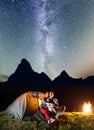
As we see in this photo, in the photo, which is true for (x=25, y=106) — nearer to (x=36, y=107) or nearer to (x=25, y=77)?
(x=36, y=107)

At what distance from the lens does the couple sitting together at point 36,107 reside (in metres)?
13.9

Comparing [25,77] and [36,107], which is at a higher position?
[25,77]

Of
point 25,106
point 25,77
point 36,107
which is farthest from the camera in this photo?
point 25,77

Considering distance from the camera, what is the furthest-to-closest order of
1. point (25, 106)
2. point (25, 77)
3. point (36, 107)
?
point (25, 77)
point (36, 107)
point (25, 106)

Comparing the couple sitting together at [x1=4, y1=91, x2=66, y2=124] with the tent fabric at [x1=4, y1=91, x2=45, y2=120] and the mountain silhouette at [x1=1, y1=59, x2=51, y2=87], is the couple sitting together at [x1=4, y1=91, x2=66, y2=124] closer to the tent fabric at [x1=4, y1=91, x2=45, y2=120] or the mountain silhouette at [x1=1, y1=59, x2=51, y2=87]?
the tent fabric at [x1=4, y1=91, x2=45, y2=120]

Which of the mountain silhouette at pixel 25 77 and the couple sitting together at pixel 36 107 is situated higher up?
the mountain silhouette at pixel 25 77

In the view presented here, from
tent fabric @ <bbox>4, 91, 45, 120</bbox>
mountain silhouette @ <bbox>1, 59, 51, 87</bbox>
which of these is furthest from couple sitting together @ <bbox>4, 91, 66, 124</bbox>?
mountain silhouette @ <bbox>1, 59, 51, 87</bbox>

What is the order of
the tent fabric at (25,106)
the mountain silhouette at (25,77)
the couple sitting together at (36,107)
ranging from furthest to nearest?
the mountain silhouette at (25,77), the tent fabric at (25,106), the couple sitting together at (36,107)

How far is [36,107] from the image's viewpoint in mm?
16359

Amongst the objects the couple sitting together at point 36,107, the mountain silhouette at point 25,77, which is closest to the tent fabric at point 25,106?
the couple sitting together at point 36,107

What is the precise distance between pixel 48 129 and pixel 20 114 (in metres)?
3.63

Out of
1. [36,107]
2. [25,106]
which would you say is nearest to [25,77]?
[36,107]

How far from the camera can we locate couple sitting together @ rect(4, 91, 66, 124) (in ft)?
45.7

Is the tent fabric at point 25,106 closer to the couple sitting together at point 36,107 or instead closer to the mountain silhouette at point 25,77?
the couple sitting together at point 36,107
